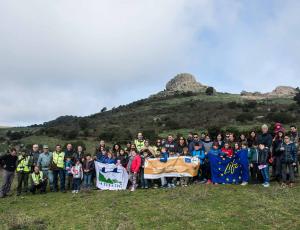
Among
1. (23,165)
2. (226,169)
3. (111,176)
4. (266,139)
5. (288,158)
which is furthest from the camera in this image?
(111,176)

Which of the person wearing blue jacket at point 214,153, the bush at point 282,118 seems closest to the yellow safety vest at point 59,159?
the person wearing blue jacket at point 214,153

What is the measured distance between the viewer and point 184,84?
391 ft

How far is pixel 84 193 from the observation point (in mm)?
18766

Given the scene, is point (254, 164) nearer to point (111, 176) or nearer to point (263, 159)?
point (263, 159)

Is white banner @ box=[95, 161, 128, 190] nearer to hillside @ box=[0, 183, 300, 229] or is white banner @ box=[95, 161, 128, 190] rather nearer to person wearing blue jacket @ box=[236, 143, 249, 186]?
hillside @ box=[0, 183, 300, 229]

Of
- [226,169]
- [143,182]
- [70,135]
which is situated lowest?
[143,182]

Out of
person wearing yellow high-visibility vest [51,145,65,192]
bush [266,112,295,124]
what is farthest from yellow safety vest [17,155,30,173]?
bush [266,112,295,124]

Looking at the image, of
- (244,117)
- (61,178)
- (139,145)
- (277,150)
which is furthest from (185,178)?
(244,117)

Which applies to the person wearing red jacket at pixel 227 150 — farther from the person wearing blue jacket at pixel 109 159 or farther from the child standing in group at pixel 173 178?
the person wearing blue jacket at pixel 109 159

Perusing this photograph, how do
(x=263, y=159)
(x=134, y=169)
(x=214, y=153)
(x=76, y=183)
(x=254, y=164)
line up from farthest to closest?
(x=76, y=183), (x=134, y=169), (x=214, y=153), (x=254, y=164), (x=263, y=159)

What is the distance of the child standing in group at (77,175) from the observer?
19.6m

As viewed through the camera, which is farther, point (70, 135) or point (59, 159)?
point (70, 135)

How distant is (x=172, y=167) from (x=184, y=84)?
331 ft

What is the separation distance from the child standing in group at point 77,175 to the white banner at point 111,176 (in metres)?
0.93
